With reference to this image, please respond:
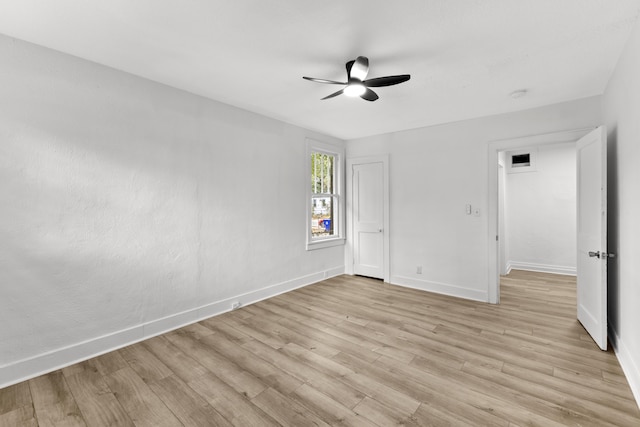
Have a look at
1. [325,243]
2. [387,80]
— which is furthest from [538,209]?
[387,80]

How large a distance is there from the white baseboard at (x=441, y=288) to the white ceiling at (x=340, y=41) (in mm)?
2577

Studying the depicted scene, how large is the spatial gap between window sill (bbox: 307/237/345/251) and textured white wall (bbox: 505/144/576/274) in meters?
3.60

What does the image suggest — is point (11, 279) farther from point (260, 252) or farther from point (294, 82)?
point (294, 82)

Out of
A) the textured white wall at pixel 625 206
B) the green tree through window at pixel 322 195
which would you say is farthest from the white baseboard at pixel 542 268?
the green tree through window at pixel 322 195

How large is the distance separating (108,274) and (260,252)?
1.75m

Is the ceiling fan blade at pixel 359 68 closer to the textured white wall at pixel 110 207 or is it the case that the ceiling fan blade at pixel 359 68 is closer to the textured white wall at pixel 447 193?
the textured white wall at pixel 110 207

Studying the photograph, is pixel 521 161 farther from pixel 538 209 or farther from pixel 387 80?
pixel 387 80

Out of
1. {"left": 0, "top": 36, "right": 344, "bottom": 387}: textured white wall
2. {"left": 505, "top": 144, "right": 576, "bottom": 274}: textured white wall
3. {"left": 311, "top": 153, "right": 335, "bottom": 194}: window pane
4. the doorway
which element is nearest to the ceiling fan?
{"left": 0, "top": 36, "right": 344, "bottom": 387}: textured white wall

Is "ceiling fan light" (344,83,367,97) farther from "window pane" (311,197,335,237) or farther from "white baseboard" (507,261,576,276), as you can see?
"white baseboard" (507,261,576,276)

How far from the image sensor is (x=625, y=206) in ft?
7.63

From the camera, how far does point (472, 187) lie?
404cm

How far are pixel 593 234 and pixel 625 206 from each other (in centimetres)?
53

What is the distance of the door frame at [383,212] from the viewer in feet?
16.0

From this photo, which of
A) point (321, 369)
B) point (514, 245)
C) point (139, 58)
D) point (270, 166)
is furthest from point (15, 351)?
point (514, 245)
